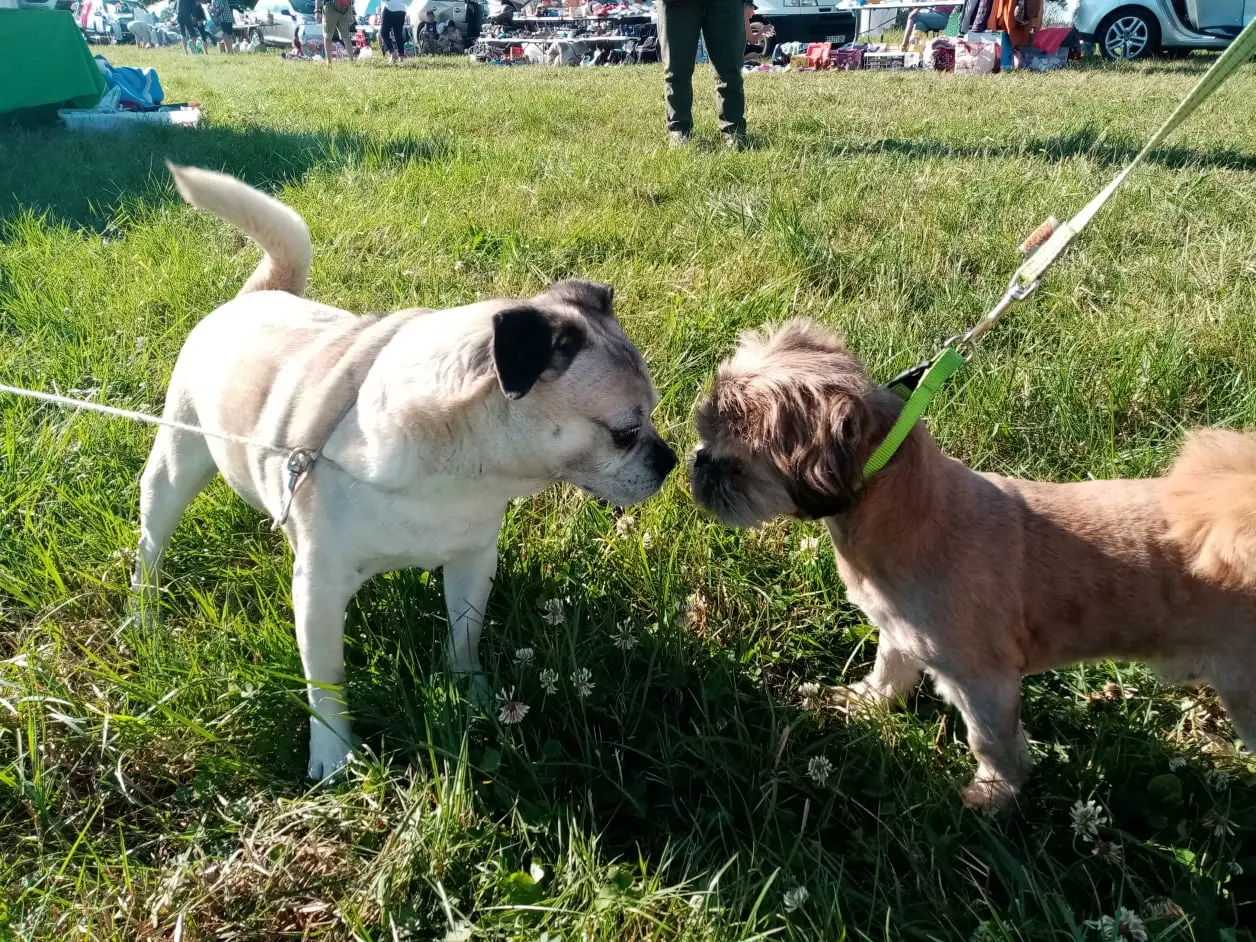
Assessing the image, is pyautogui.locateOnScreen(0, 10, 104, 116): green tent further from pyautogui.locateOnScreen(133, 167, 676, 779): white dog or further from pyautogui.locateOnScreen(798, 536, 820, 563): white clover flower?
pyautogui.locateOnScreen(798, 536, 820, 563): white clover flower

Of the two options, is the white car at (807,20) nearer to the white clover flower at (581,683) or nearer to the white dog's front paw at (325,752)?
the white clover flower at (581,683)

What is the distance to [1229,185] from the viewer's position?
5402 mm

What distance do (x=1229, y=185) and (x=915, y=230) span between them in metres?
2.48

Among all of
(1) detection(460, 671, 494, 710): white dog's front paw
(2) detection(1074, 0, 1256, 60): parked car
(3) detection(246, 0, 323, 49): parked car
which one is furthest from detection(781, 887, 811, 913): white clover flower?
(3) detection(246, 0, 323, 49): parked car

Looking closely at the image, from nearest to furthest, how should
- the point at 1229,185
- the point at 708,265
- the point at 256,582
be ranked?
the point at 256,582 < the point at 708,265 < the point at 1229,185

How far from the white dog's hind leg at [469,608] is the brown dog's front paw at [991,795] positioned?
1253 millimetres

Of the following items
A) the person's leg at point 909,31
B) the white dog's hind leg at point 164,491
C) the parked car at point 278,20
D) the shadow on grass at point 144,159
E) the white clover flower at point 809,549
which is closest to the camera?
the white dog's hind leg at point 164,491

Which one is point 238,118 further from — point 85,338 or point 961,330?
point 961,330

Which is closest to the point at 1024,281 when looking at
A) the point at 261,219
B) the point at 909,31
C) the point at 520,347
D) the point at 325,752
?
the point at 520,347

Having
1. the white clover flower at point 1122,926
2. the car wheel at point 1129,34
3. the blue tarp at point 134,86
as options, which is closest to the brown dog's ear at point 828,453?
the white clover flower at point 1122,926

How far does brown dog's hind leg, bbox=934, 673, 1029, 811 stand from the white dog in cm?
94

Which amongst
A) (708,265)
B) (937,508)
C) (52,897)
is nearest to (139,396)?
(52,897)

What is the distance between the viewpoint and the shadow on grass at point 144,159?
5883 millimetres

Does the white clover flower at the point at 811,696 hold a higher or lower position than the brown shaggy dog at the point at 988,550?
lower
